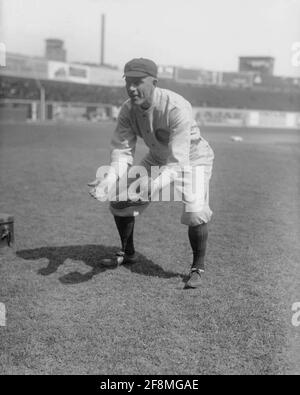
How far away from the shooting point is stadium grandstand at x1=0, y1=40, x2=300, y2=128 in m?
44.0

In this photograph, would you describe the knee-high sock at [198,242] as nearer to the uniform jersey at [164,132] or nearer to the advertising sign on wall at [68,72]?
the uniform jersey at [164,132]

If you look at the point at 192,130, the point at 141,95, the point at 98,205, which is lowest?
the point at 98,205

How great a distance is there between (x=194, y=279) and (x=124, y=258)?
0.90m

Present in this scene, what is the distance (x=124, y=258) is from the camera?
4.89 m

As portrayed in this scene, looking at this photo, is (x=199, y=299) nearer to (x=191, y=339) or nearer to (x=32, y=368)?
(x=191, y=339)

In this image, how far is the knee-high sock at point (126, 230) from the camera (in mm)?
4801

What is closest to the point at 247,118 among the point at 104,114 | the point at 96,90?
the point at 104,114

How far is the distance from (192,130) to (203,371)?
7.42 ft

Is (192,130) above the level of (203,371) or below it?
above

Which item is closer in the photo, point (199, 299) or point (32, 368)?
point (32, 368)

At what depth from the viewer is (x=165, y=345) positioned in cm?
317
